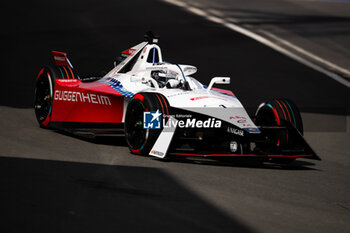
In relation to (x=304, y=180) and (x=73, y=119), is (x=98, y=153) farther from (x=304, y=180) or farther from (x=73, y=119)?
(x=304, y=180)

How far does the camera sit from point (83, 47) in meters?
23.1

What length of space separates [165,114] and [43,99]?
12.2ft

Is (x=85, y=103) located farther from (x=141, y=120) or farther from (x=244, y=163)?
(x=244, y=163)

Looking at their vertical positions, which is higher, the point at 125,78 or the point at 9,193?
the point at 125,78

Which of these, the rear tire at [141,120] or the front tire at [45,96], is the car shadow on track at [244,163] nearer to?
the rear tire at [141,120]

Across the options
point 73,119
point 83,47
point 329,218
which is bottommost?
point 329,218

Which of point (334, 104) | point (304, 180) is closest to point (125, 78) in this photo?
point (304, 180)

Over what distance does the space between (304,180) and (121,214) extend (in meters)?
3.26

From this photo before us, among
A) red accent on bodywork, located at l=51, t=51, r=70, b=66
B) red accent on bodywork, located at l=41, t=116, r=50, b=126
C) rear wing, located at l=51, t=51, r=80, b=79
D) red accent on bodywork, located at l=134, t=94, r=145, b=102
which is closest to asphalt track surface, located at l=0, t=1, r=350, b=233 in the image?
red accent on bodywork, located at l=41, t=116, r=50, b=126

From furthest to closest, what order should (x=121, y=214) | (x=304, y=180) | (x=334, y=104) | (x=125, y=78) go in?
(x=334, y=104) → (x=125, y=78) → (x=304, y=180) → (x=121, y=214)

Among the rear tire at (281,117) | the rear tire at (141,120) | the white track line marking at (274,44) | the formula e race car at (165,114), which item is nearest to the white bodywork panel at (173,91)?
the formula e race car at (165,114)

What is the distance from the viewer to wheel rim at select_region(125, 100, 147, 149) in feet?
35.1

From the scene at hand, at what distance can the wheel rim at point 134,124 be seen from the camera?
421 inches

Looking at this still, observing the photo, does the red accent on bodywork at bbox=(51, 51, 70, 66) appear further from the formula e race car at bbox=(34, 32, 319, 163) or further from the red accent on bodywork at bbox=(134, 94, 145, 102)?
the red accent on bodywork at bbox=(134, 94, 145, 102)
